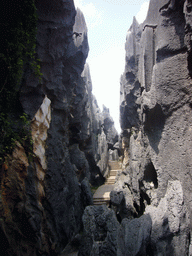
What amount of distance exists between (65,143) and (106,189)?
19.4ft

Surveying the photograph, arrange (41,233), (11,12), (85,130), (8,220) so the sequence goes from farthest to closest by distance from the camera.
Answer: (85,130) → (41,233) → (11,12) → (8,220)

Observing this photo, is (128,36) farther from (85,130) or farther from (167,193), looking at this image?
(167,193)

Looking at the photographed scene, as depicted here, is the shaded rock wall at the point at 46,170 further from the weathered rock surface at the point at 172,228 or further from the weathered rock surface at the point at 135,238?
the weathered rock surface at the point at 172,228

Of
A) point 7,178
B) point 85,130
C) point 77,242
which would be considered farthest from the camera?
point 85,130

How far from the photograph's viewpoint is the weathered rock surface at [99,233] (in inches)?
135

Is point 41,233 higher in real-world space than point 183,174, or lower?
lower

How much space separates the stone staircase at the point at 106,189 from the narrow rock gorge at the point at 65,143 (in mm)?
2124

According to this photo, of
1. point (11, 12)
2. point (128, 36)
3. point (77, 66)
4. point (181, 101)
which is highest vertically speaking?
point (128, 36)

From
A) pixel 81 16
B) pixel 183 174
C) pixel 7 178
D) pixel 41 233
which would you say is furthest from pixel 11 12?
pixel 81 16

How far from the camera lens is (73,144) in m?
10.4

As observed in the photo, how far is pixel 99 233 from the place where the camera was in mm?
3830

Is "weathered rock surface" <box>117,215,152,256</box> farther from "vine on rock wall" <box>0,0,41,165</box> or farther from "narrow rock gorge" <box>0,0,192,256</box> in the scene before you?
"vine on rock wall" <box>0,0,41,165</box>

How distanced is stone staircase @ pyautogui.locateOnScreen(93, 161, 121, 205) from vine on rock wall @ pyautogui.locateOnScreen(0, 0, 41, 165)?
615cm

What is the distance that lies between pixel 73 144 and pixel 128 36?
7980 millimetres
